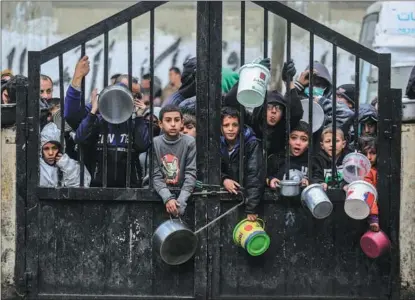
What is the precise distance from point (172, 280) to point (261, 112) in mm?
1233

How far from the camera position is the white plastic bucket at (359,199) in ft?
→ 15.8

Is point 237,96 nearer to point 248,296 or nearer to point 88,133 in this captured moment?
point 88,133

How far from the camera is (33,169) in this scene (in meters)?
4.99

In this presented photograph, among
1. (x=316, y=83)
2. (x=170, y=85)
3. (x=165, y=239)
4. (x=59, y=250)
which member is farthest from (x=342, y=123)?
(x=170, y=85)

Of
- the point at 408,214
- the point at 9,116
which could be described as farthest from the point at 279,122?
the point at 9,116

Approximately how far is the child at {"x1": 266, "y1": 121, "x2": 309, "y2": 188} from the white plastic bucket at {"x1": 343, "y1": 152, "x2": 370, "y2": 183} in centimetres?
28

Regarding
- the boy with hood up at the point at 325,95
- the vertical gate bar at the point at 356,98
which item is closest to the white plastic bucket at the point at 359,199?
the vertical gate bar at the point at 356,98

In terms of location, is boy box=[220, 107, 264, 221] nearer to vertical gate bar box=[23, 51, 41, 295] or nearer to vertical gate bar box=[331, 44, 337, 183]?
vertical gate bar box=[331, 44, 337, 183]

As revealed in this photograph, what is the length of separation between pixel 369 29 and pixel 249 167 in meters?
7.45

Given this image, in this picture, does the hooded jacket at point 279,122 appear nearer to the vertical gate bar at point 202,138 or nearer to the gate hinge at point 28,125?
the vertical gate bar at point 202,138

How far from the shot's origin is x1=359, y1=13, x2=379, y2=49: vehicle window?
1165cm

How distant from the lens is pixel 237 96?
4871 mm

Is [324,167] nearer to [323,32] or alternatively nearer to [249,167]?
[249,167]

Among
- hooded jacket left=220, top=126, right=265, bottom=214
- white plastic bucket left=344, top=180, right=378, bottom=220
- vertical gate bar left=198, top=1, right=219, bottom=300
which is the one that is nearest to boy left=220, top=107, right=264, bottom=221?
hooded jacket left=220, top=126, right=265, bottom=214
